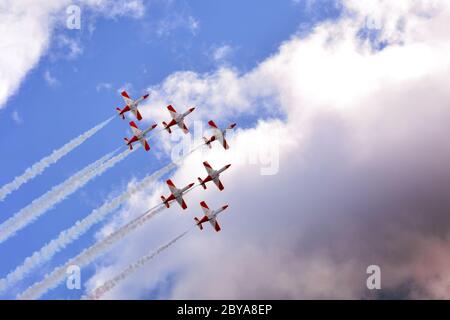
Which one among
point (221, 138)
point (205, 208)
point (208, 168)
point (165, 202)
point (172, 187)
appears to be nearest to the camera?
point (165, 202)

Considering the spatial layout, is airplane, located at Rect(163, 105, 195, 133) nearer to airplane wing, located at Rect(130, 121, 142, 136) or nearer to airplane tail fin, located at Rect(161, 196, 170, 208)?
airplane wing, located at Rect(130, 121, 142, 136)

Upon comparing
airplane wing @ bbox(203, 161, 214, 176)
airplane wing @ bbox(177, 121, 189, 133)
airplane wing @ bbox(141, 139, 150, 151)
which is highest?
airplane wing @ bbox(177, 121, 189, 133)

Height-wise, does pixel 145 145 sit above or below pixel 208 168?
above

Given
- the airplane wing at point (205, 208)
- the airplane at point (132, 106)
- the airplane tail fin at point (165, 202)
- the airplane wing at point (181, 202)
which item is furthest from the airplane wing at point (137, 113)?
the airplane wing at point (205, 208)

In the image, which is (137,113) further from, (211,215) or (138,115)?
(211,215)

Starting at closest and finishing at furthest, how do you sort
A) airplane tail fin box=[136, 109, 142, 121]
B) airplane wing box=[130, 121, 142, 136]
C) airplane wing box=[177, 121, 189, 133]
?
airplane wing box=[130, 121, 142, 136], airplane tail fin box=[136, 109, 142, 121], airplane wing box=[177, 121, 189, 133]

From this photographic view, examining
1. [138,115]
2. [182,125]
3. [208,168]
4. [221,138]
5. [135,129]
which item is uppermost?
[138,115]

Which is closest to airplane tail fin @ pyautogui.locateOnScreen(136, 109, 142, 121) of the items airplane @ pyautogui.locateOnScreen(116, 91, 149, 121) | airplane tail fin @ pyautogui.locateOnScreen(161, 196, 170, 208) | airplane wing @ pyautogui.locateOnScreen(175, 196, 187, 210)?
airplane @ pyautogui.locateOnScreen(116, 91, 149, 121)

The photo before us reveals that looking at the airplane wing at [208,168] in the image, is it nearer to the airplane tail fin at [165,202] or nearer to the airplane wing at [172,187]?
the airplane wing at [172,187]

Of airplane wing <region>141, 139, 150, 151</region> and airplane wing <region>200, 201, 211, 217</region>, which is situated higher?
airplane wing <region>141, 139, 150, 151</region>

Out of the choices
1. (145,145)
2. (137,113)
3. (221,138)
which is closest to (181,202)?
(145,145)
